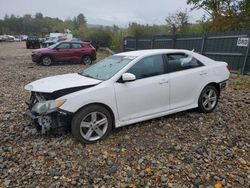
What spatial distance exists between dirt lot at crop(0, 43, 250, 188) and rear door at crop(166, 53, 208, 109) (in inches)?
16.4

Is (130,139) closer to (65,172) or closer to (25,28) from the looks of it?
(65,172)

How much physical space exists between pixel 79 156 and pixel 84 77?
1560 millimetres

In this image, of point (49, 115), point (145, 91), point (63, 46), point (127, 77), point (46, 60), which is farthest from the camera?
point (63, 46)

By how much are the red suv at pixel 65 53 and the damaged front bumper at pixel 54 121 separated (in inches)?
468

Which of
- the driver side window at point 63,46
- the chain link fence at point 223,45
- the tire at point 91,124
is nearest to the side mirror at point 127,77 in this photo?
the tire at point 91,124

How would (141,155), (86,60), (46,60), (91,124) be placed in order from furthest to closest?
(86,60), (46,60), (91,124), (141,155)

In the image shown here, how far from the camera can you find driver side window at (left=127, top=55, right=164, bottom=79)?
4566mm

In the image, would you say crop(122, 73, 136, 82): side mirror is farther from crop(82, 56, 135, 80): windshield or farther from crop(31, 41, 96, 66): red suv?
crop(31, 41, 96, 66): red suv

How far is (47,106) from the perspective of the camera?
160 inches

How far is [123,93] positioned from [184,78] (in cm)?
144

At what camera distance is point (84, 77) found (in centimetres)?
473

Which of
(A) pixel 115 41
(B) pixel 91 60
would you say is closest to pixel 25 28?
(A) pixel 115 41

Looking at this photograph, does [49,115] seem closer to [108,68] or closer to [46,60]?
[108,68]

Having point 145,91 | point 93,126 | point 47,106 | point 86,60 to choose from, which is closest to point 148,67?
point 145,91
